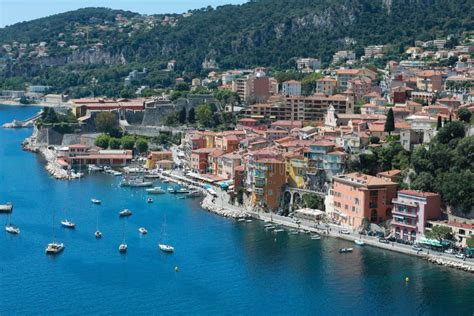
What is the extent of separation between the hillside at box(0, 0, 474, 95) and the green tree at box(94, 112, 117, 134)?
753 inches

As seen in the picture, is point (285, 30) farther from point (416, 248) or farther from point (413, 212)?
point (416, 248)

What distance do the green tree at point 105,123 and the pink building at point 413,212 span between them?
21.9m

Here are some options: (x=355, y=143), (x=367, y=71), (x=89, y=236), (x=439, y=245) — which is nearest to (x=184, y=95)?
(x=367, y=71)

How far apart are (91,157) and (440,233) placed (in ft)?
61.8

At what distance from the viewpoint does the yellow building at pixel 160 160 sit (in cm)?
3656

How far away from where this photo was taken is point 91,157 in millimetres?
38219

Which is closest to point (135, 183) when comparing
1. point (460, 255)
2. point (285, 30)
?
point (460, 255)

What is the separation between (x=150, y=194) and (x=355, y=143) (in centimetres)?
728

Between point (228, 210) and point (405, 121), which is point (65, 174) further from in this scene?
point (405, 121)

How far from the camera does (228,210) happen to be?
2812 cm

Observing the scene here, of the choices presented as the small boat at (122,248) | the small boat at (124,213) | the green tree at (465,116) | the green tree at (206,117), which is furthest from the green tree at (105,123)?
the small boat at (122,248)

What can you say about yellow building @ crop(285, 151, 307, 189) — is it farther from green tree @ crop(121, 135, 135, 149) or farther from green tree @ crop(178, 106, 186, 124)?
green tree @ crop(178, 106, 186, 124)

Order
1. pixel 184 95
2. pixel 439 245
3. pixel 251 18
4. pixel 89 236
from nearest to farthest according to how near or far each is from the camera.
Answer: pixel 439 245 → pixel 89 236 → pixel 184 95 → pixel 251 18

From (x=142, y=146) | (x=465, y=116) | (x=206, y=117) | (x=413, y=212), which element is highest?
(x=465, y=116)
